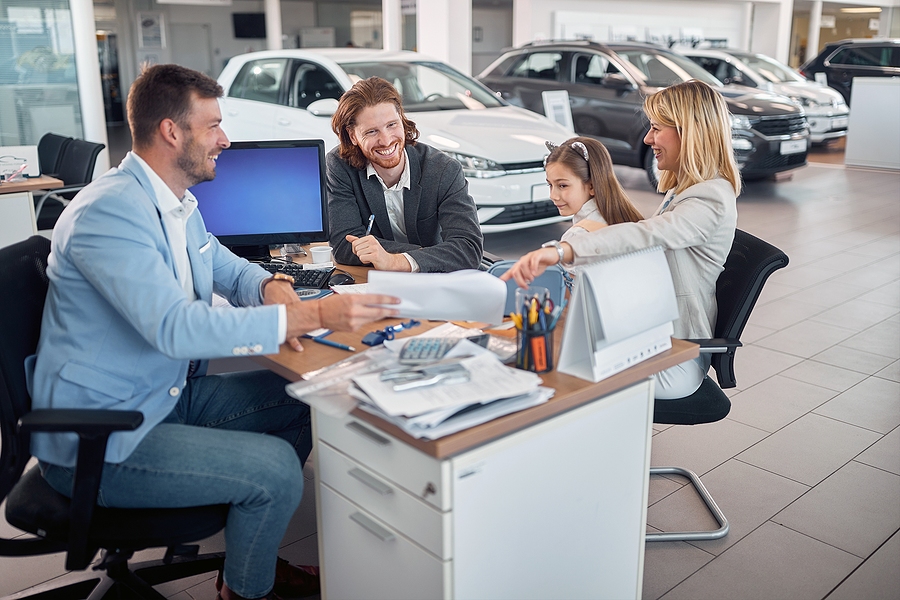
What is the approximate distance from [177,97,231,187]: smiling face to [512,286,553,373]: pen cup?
79 centimetres

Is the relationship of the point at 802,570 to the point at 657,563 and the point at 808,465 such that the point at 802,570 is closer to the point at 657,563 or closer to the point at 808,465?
Result: the point at 657,563

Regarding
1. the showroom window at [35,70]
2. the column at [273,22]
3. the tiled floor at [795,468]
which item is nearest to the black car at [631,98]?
the tiled floor at [795,468]

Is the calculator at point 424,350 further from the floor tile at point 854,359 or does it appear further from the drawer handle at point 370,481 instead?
the floor tile at point 854,359

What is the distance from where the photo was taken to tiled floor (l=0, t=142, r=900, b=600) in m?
2.21

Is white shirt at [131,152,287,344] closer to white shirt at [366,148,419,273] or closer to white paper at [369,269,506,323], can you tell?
white paper at [369,269,506,323]

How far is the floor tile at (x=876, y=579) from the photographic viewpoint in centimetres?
211

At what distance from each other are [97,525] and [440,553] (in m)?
0.72

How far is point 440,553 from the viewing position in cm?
148

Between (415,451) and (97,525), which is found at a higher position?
(415,451)

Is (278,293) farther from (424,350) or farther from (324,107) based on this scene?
(324,107)

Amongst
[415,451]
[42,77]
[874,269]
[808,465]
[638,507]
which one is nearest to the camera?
[415,451]

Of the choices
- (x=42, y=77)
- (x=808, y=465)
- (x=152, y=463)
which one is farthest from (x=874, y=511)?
(x=42, y=77)

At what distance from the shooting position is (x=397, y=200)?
283cm

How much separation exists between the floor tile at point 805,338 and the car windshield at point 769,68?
6.66m
